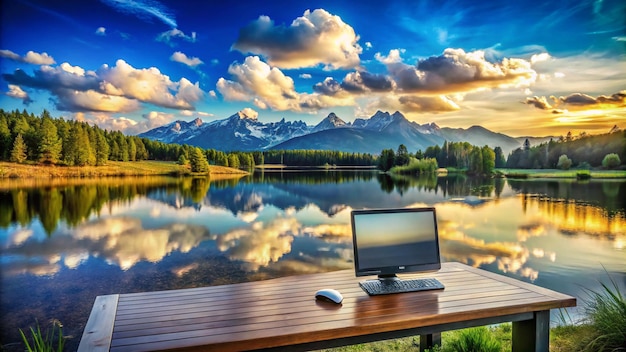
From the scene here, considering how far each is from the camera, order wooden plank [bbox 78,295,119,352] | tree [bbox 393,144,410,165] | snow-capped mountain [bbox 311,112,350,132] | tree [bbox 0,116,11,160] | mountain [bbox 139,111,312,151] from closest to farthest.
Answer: wooden plank [bbox 78,295,119,352] < tree [bbox 0,116,11,160] < mountain [bbox 139,111,312,151] < snow-capped mountain [bbox 311,112,350,132] < tree [bbox 393,144,410,165]

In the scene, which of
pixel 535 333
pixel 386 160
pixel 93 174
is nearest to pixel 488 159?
pixel 386 160

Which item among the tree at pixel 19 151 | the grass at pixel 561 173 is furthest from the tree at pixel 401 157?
the tree at pixel 19 151

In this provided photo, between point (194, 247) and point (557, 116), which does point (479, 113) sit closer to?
point (557, 116)

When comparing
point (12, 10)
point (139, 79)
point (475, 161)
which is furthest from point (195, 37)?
point (475, 161)

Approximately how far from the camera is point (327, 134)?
10258mm

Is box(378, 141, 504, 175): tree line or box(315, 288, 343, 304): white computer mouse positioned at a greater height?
box(378, 141, 504, 175): tree line

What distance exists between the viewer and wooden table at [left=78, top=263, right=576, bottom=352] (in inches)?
66.3

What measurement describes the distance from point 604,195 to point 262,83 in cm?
761

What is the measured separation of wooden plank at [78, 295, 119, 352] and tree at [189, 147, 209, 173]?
764cm

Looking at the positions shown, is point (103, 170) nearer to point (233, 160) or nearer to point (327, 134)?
point (233, 160)

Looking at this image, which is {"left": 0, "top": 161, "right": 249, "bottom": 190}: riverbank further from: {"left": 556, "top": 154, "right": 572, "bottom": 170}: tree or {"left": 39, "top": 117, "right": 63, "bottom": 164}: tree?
{"left": 556, "top": 154, "right": 572, "bottom": 170}: tree

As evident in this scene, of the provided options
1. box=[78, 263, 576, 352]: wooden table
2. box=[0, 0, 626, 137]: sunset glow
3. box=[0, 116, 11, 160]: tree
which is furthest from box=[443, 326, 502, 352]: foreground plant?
box=[0, 116, 11, 160]: tree

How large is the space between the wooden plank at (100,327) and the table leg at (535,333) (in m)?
2.13

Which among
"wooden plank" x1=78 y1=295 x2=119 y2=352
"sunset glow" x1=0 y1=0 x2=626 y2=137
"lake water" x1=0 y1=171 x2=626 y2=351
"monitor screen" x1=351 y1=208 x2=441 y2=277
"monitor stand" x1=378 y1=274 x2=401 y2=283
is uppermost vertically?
"sunset glow" x1=0 y1=0 x2=626 y2=137
